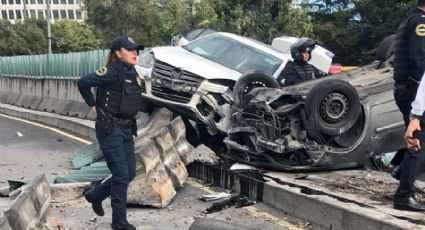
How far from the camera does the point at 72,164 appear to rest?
32.3 ft

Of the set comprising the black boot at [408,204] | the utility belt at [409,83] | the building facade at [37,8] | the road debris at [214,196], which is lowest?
the building facade at [37,8]

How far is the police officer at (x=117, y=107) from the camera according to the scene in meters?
5.46

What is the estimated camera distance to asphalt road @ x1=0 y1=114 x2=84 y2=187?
9031 mm

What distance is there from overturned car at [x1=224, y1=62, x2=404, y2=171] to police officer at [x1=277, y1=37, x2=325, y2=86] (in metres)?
1.00

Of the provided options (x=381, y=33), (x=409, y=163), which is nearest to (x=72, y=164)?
(x=409, y=163)

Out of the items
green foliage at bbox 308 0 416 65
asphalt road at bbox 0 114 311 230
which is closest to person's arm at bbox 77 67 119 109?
asphalt road at bbox 0 114 311 230

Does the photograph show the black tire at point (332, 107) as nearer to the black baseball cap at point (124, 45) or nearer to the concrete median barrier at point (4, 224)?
the black baseball cap at point (124, 45)

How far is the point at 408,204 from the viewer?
205 inches

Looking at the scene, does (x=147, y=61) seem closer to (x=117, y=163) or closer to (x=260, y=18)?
(x=117, y=163)

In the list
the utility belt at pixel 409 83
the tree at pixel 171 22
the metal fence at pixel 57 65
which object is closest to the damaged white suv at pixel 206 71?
the utility belt at pixel 409 83

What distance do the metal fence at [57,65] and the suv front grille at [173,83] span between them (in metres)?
8.39

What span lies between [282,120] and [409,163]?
2.12 meters

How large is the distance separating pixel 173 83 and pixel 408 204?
14.3 feet

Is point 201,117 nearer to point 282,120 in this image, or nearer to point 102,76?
point 282,120
